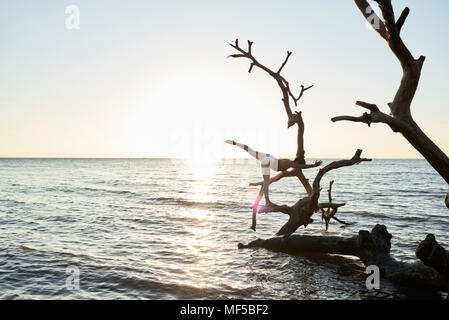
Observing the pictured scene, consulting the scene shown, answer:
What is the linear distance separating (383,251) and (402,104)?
5.57 metres

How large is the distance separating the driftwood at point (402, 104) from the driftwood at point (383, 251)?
2706mm

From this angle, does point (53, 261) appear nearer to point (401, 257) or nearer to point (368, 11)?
point (368, 11)

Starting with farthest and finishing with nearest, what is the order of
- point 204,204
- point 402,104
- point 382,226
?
point 204,204, point 382,226, point 402,104

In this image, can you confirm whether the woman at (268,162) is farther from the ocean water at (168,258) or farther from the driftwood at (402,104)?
the driftwood at (402,104)

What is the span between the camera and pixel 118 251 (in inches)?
546

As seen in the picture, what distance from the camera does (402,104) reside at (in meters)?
6.72

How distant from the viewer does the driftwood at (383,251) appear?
8.41 metres

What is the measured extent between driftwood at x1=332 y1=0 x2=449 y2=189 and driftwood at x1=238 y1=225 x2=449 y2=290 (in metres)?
2.71

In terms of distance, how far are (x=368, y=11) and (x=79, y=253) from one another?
42.2ft

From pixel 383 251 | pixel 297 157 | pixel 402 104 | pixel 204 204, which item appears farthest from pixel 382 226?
pixel 204 204

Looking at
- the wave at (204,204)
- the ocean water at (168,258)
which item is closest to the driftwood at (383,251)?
the ocean water at (168,258)

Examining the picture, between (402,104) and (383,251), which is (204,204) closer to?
(383,251)

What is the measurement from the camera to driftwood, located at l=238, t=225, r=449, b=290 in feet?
27.6
